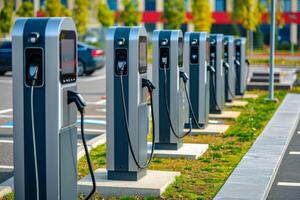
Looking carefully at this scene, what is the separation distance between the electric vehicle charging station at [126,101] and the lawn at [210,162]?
556 mm

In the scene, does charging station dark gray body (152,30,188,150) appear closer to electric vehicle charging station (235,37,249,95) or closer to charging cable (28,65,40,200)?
charging cable (28,65,40,200)

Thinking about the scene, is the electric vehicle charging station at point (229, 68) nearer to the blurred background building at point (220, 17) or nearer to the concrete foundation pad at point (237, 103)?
the concrete foundation pad at point (237, 103)

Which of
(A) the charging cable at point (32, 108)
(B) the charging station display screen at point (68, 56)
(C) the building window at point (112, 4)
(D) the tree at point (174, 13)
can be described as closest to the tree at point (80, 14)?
(D) the tree at point (174, 13)

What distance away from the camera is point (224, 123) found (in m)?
14.4

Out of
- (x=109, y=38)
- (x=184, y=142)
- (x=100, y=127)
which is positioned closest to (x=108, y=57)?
(x=109, y=38)

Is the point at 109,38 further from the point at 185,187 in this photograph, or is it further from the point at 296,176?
the point at 296,176

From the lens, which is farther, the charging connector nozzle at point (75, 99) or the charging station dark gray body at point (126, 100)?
the charging station dark gray body at point (126, 100)

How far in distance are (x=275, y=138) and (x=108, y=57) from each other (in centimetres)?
499

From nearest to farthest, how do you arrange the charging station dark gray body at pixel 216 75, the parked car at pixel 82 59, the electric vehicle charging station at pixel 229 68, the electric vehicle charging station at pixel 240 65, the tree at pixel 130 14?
the charging station dark gray body at pixel 216 75 < the electric vehicle charging station at pixel 229 68 < the electric vehicle charging station at pixel 240 65 < the parked car at pixel 82 59 < the tree at pixel 130 14

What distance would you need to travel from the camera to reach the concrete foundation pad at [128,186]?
311 inches

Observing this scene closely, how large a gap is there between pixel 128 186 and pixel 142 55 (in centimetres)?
151

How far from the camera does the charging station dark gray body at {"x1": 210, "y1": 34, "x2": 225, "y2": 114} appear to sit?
48.5 ft

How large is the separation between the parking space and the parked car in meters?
18.4

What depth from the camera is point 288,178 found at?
30.0 ft
